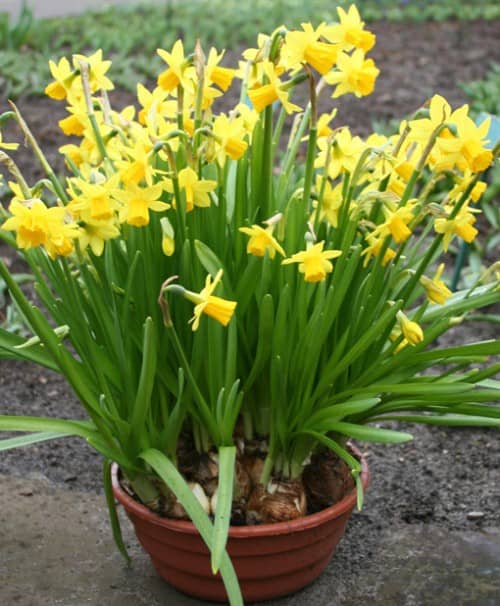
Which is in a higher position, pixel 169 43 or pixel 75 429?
pixel 75 429

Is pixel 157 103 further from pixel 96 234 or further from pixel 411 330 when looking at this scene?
pixel 411 330

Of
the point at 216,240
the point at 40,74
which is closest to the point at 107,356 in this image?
the point at 216,240

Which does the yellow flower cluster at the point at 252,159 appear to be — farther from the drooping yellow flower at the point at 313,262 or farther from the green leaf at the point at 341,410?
the green leaf at the point at 341,410

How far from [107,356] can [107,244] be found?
206 millimetres

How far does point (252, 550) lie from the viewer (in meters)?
1.72

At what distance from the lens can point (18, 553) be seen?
2020 mm

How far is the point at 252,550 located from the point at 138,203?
0.63 meters

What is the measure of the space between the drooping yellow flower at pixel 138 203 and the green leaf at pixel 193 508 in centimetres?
39

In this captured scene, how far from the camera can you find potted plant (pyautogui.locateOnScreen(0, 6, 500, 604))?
1.58 metres

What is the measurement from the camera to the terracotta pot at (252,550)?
67.4 inches

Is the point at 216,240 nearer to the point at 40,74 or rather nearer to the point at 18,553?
the point at 18,553

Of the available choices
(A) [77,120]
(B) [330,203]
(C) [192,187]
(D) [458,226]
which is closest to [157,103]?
(A) [77,120]

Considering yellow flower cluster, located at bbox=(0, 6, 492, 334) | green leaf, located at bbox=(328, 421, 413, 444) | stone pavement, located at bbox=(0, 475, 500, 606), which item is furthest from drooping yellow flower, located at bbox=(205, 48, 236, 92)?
stone pavement, located at bbox=(0, 475, 500, 606)

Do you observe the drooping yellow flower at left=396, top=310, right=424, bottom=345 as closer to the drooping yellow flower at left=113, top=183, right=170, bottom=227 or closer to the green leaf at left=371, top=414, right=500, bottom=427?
the green leaf at left=371, top=414, right=500, bottom=427
